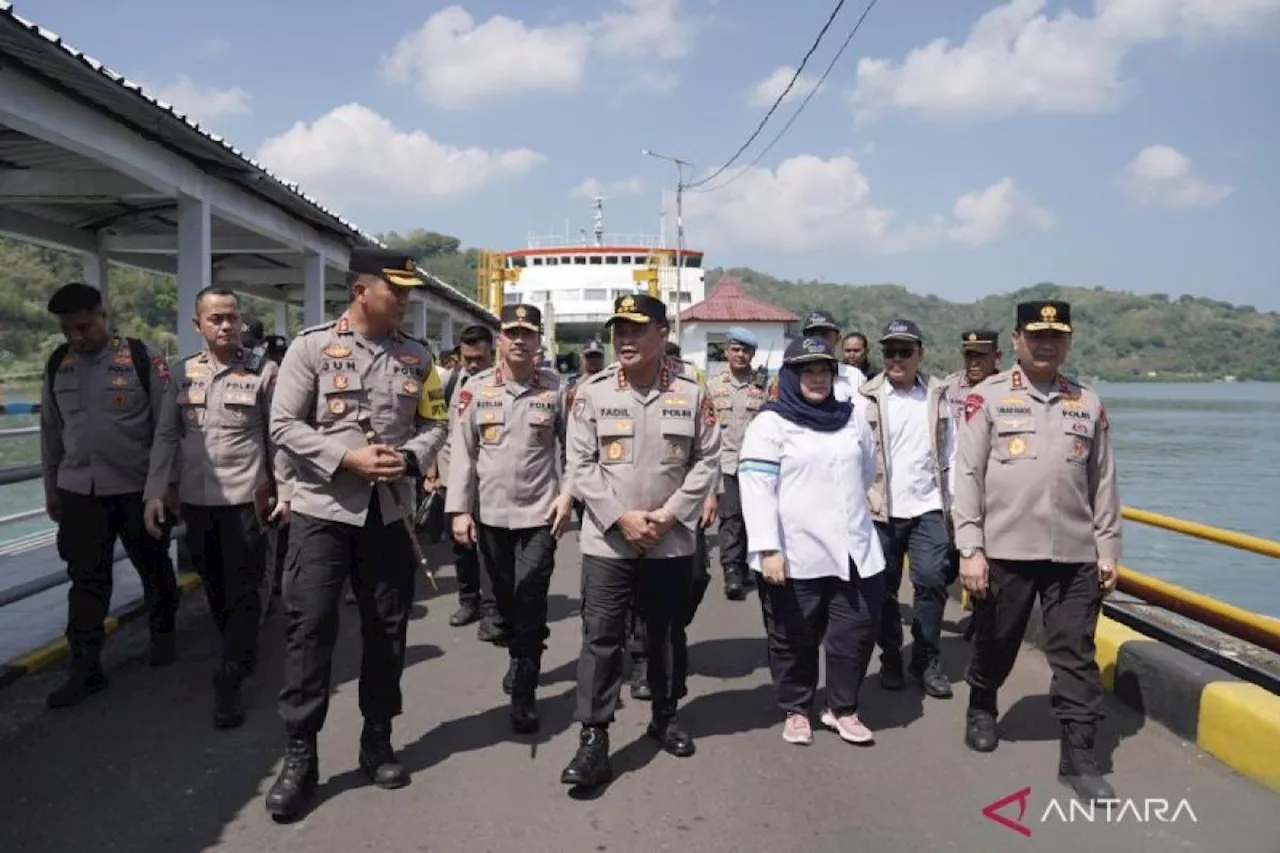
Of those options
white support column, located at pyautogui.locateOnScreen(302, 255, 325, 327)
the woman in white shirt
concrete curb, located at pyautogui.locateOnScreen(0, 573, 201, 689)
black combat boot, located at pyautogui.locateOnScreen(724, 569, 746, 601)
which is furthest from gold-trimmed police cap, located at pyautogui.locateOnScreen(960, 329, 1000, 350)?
white support column, located at pyautogui.locateOnScreen(302, 255, 325, 327)

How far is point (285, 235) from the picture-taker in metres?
9.18

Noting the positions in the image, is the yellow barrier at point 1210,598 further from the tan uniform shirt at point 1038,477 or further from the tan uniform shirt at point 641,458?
the tan uniform shirt at point 641,458

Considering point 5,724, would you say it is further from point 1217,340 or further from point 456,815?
point 1217,340

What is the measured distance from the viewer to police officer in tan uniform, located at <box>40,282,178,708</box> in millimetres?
4449

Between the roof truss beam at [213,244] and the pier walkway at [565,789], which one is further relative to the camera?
the roof truss beam at [213,244]

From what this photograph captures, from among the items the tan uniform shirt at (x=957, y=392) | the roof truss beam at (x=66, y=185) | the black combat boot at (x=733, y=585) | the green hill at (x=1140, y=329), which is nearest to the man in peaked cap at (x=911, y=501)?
the tan uniform shirt at (x=957, y=392)

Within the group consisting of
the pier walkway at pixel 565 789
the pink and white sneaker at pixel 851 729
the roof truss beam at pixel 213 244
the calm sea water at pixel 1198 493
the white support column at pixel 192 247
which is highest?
the roof truss beam at pixel 213 244

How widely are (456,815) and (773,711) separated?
1.74 m

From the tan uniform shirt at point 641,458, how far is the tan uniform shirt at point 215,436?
1588mm

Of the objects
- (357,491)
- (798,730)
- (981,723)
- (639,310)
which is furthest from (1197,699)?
(357,491)

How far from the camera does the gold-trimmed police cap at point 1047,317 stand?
12.4 feet

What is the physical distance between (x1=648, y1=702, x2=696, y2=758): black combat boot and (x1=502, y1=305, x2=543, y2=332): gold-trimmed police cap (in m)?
1.90

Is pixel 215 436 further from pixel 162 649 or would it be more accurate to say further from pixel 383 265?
pixel 383 265

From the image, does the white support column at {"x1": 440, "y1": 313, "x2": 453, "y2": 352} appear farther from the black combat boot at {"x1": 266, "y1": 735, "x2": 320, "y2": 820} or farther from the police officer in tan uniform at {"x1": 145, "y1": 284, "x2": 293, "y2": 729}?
the black combat boot at {"x1": 266, "y1": 735, "x2": 320, "y2": 820}
